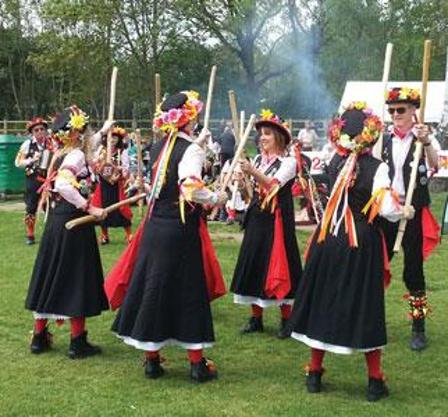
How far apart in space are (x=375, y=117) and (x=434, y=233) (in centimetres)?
144

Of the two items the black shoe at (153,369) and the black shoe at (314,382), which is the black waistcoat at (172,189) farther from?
the black shoe at (314,382)

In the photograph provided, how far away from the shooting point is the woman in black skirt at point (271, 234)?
630 centimetres

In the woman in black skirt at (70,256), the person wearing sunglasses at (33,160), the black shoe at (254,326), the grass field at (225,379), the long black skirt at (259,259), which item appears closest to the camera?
the grass field at (225,379)

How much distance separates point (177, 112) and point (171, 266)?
1.03 metres

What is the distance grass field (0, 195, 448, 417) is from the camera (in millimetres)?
4809

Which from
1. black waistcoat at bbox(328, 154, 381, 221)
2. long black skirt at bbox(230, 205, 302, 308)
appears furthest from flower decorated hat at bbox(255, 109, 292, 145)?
black waistcoat at bbox(328, 154, 381, 221)

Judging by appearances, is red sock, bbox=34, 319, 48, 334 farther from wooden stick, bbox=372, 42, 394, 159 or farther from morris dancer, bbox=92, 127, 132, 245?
morris dancer, bbox=92, 127, 132, 245

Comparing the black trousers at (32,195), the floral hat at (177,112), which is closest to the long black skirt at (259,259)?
the floral hat at (177,112)

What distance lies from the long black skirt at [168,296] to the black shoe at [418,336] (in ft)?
5.82

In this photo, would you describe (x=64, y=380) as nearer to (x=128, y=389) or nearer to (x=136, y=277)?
(x=128, y=389)

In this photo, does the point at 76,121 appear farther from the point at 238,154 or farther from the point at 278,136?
the point at 278,136

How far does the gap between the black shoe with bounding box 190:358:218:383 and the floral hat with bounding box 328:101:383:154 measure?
5.69 ft

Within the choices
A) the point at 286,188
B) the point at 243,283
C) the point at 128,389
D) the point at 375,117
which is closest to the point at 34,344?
the point at 128,389

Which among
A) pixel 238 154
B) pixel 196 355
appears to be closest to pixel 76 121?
pixel 238 154
